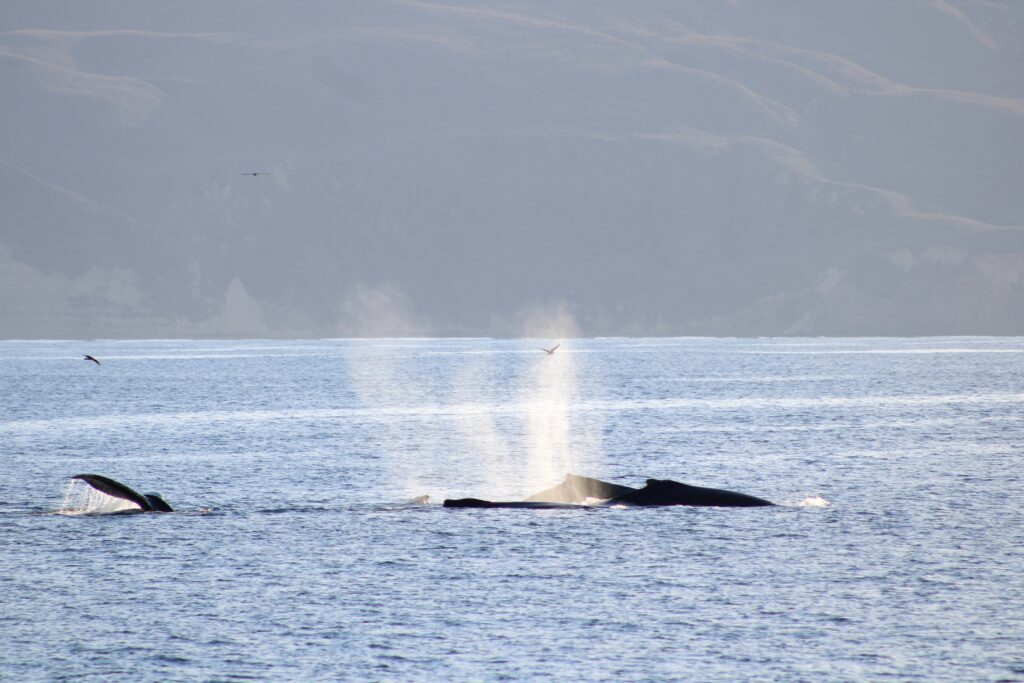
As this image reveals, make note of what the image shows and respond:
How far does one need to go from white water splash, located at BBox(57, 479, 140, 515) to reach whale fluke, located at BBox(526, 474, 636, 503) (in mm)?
14165

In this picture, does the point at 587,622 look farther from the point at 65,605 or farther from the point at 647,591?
the point at 65,605

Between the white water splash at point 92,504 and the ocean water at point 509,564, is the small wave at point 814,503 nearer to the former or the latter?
the ocean water at point 509,564

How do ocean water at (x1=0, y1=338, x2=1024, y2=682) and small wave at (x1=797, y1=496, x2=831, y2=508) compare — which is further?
small wave at (x1=797, y1=496, x2=831, y2=508)

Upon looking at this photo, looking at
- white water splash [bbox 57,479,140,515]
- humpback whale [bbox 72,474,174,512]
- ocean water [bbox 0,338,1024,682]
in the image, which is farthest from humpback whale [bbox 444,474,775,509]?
white water splash [bbox 57,479,140,515]

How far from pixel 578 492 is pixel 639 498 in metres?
2.31

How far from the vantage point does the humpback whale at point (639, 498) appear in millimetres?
54438

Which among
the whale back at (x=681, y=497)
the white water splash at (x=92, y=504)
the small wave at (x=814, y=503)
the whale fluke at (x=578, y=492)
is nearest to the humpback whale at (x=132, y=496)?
the white water splash at (x=92, y=504)

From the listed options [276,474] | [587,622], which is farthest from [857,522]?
[276,474]

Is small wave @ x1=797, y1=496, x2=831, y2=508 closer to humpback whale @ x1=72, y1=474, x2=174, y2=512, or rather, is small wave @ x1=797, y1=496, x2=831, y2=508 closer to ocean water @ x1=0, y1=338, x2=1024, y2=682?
ocean water @ x1=0, y1=338, x2=1024, y2=682

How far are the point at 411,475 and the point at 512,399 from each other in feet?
245

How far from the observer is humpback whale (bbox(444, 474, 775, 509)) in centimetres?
5444

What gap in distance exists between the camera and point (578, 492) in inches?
2202

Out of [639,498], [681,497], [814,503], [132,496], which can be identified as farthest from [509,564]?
[814,503]

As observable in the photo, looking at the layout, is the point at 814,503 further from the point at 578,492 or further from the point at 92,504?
the point at 92,504
